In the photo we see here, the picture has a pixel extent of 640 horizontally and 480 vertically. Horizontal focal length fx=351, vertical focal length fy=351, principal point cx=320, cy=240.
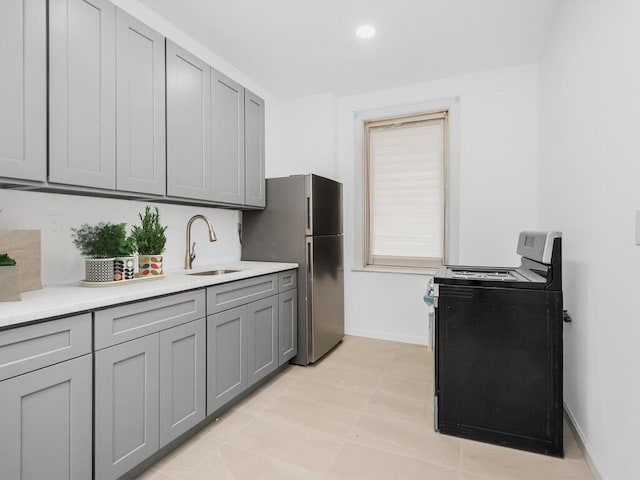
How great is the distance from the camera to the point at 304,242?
2963 millimetres

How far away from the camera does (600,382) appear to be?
165cm

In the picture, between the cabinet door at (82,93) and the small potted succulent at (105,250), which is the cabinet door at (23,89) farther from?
the small potted succulent at (105,250)

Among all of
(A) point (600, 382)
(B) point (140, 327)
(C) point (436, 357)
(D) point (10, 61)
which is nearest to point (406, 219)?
(C) point (436, 357)

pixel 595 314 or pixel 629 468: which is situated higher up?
pixel 595 314

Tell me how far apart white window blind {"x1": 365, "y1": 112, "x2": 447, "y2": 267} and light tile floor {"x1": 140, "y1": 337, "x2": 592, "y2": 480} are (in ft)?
4.66

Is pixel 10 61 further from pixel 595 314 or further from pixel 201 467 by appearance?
pixel 595 314

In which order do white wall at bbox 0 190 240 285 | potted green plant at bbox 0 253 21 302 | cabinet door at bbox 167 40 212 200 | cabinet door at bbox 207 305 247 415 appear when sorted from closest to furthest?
1. potted green plant at bbox 0 253 21 302
2. white wall at bbox 0 190 240 285
3. cabinet door at bbox 207 305 247 415
4. cabinet door at bbox 167 40 212 200

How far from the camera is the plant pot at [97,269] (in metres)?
1.77

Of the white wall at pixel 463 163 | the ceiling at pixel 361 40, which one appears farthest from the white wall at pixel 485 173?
the ceiling at pixel 361 40

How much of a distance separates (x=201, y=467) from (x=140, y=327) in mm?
771

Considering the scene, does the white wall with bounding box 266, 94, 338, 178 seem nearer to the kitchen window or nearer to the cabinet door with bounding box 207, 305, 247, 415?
the kitchen window

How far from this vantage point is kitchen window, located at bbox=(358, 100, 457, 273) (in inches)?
138

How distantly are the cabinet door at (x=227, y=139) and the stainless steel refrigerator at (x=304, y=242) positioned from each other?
0.43 meters

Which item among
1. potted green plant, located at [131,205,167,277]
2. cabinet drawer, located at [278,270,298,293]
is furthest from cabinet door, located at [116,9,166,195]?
cabinet drawer, located at [278,270,298,293]
